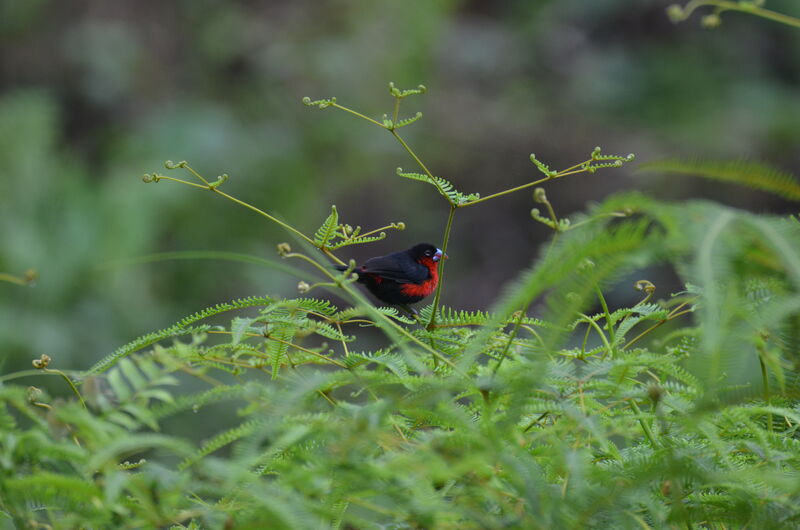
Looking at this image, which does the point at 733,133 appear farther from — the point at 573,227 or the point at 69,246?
the point at 573,227

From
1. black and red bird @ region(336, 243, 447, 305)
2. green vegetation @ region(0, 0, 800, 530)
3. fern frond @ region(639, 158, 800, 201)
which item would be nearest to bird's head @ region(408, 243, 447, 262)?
black and red bird @ region(336, 243, 447, 305)

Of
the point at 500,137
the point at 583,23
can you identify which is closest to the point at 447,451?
the point at 500,137

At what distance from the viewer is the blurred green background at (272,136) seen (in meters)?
4.33

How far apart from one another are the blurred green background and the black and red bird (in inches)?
102

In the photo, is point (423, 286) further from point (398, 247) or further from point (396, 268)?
point (398, 247)

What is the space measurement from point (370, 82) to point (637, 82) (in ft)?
9.47

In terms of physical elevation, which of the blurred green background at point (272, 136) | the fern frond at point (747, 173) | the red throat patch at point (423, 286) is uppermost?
the fern frond at point (747, 173)

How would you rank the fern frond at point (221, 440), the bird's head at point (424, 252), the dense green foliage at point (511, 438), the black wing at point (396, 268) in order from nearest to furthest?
1. the dense green foliage at point (511, 438)
2. the fern frond at point (221, 440)
3. the black wing at point (396, 268)
4. the bird's head at point (424, 252)

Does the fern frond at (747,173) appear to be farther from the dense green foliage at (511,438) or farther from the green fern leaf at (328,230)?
the green fern leaf at (328,230)

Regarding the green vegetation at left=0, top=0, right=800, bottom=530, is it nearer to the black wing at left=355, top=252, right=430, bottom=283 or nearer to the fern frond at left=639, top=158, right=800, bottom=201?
the fern frond at left=639, top=158, right=800, bottom=201

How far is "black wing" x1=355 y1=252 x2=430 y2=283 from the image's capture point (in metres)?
1.79

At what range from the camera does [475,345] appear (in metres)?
0.59

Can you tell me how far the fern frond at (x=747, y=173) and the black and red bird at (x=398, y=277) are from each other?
1.20 metres

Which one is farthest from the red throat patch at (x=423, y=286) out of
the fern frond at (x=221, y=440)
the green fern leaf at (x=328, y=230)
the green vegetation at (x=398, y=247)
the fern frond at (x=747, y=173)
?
the fern frond at (x=747, y=173)
